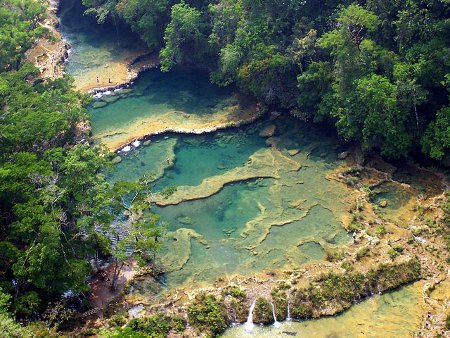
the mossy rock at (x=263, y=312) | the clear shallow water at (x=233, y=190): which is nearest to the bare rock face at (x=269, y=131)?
the clear shallow water at (x=233, y=190)

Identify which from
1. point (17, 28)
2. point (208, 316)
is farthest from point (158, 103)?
point (208, 316)

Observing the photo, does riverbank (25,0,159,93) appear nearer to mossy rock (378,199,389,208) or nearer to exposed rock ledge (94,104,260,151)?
exposed rock ledge (94,104,260,151)

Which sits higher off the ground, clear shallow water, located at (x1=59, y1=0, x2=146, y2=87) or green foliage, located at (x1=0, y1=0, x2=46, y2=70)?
green foliage, located at (x1=0, y1=0, x2=46, y2=70)

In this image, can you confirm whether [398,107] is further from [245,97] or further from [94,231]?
[94,231]

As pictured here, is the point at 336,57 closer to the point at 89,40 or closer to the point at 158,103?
the point at 158,103

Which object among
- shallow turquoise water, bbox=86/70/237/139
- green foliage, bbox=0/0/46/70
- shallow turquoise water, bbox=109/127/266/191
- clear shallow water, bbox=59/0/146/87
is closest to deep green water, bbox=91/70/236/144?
shallow turquoise water, bbox=86/70/237/139

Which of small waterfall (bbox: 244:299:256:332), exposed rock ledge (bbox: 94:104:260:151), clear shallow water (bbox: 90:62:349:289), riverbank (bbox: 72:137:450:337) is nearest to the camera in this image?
small waterfall (bbox: 244:299:256:332)
